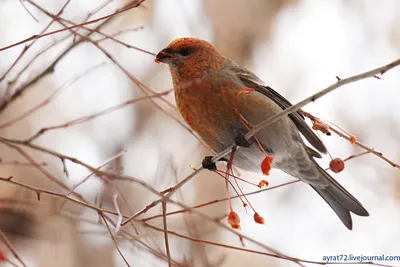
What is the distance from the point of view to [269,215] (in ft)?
17.1

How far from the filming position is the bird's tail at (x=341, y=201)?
10.2ft

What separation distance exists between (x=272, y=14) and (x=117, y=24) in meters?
1.70

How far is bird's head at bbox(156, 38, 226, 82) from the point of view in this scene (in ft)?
9.29

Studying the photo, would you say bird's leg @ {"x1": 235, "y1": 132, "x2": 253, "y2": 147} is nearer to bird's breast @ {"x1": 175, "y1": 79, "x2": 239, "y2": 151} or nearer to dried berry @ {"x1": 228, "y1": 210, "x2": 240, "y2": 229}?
bird's breast @ {"x1": 175, "y1": 79, "x2": 239, "y2": 151}

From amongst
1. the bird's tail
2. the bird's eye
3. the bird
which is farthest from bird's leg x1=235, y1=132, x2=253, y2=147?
the bird's tail

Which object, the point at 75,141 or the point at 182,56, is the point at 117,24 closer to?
the point at 75,141

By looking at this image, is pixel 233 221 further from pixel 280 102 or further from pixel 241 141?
pixel 280 102

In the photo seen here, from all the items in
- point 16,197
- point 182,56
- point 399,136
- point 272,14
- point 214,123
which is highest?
point 272,14

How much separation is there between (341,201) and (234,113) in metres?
0.95

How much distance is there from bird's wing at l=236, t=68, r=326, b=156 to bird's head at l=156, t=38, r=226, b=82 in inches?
6.8

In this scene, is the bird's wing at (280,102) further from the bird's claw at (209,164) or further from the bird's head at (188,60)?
the bird's claw at (209,164)

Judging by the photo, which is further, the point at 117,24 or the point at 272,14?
the point at 272,14

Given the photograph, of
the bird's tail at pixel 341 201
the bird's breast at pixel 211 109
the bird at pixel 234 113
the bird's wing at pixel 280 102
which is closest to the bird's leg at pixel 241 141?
the bird at pixel 234 113

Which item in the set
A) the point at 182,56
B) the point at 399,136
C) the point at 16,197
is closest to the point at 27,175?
the point at 16,197
